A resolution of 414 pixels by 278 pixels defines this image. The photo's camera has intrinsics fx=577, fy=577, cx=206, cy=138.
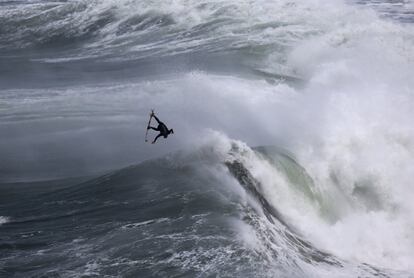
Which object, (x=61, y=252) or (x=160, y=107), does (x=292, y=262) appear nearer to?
(x=61, y=252)

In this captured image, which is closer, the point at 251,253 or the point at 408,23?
the point at 251,253

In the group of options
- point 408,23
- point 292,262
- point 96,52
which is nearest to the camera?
point 292,262

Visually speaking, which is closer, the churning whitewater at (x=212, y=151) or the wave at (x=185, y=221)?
the wave at (x=185, y=221)

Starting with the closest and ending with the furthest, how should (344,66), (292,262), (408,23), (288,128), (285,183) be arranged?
(292,262) < (285,183) < (288,128) < (344,66) < (408,23)

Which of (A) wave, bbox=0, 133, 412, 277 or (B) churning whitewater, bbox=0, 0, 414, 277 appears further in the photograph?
(B) churning whitewater, bbox=0, 0, 414, 277

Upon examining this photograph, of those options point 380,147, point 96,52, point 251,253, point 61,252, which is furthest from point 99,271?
point 96,52

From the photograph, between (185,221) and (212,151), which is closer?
(185,221)

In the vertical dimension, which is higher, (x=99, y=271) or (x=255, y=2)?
(x=255, y=2)

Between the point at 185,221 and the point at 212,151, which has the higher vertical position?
the point at 212,151
